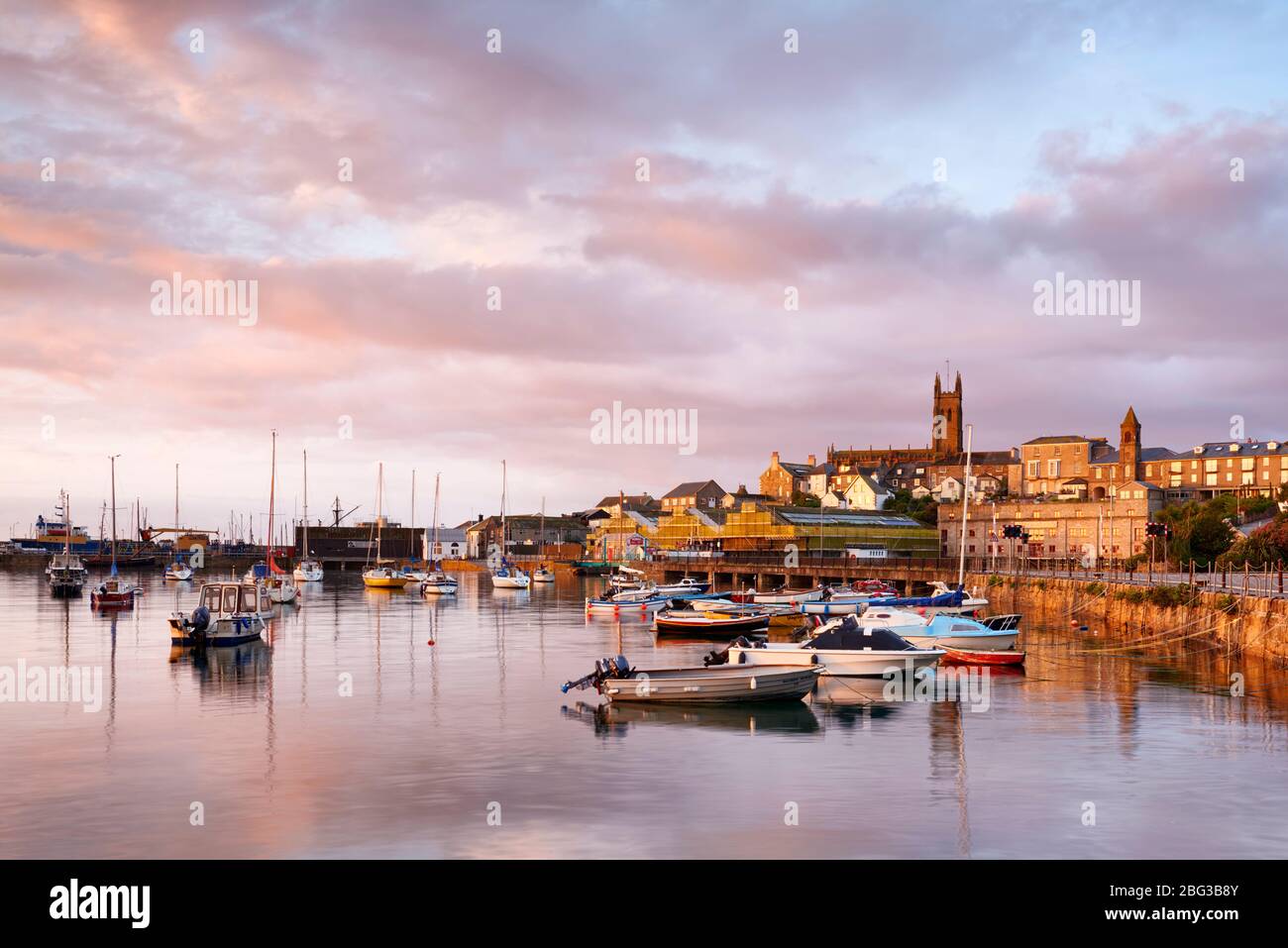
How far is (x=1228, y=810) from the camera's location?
2803 centimetres

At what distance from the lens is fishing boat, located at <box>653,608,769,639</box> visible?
75.4 meters

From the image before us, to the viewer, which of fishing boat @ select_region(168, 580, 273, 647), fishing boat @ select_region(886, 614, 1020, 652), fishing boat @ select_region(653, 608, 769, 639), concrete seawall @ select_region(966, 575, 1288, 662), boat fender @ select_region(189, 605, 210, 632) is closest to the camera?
concrete seawall @ select_region(966, 575, 1288, 662)

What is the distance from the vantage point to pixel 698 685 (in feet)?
141

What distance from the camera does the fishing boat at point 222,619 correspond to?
2566 inches

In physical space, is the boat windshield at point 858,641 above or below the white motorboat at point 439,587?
above

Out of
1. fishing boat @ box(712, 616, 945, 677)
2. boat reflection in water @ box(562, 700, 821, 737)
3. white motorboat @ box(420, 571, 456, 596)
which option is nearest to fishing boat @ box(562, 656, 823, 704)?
boat reflection in water @ box(562, 700, 821, 737)

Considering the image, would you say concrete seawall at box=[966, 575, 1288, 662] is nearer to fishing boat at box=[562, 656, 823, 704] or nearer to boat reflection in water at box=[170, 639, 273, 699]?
fishing boat at box=[562, 656, 823, 704]

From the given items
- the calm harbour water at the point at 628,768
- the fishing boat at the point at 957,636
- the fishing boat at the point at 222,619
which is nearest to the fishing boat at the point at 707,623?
the fishing boat at the point at 957,636

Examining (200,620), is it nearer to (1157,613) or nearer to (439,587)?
(1157,613)

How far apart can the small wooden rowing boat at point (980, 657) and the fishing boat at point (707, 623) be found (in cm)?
1848

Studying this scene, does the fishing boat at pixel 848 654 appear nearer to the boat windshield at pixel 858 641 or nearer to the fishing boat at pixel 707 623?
the boat windshield at pixel 858 641

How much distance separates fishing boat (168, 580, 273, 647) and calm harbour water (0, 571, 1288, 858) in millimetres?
5848

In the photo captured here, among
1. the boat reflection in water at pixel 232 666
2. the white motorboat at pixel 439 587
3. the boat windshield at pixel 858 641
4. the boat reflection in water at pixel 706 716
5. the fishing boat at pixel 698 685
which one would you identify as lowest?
the white motorboat at pixel 439 587
